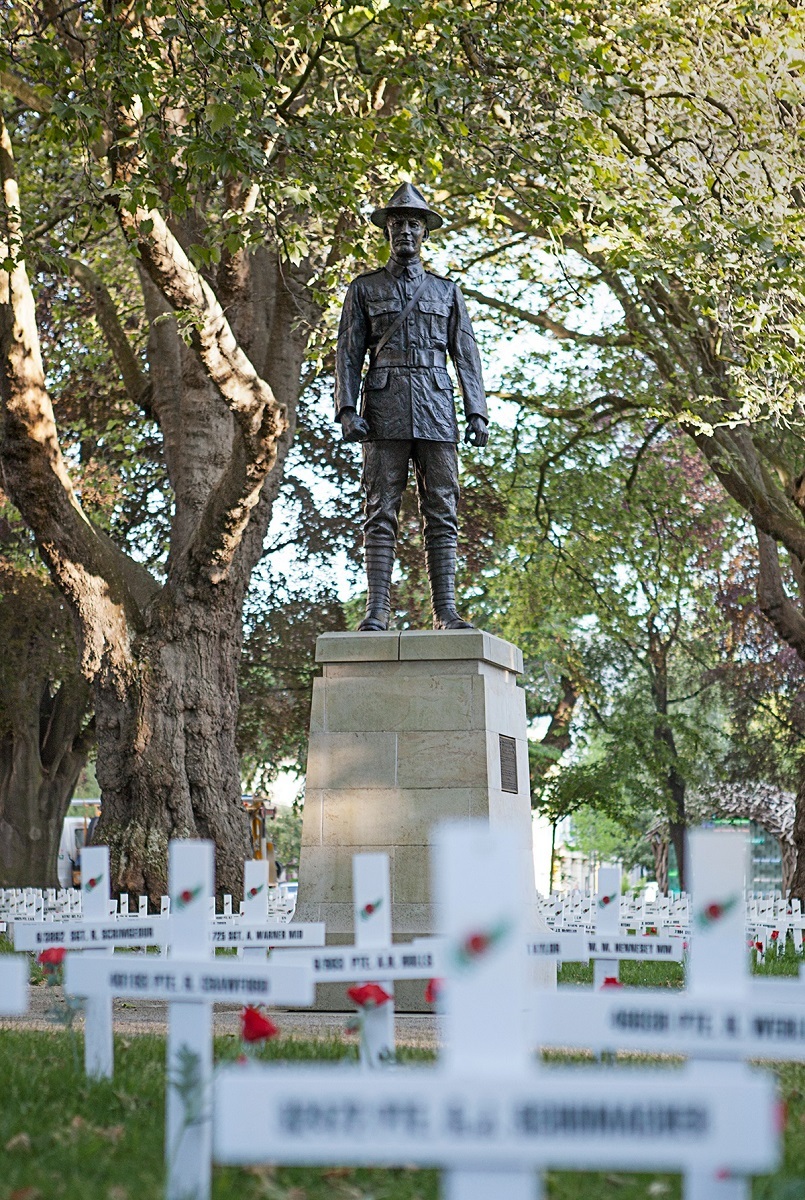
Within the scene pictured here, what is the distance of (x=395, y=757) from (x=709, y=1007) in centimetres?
651

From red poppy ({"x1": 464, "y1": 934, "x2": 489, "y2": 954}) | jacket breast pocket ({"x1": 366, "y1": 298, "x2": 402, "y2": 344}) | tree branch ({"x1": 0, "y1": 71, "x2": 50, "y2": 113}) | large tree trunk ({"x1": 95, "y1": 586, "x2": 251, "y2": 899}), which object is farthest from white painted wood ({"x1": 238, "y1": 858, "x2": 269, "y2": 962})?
tree branch ({"x1": 0, "y1": 71, "x2": 50, "y2": 113})

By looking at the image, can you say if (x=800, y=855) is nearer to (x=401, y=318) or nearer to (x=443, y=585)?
(x=443, y=585)

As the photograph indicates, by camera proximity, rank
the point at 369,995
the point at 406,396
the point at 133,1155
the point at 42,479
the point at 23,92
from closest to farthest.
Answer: the point at 133,1155, the point at 369,995, the point at 406,396, the point at 42,479, the point at 23,92

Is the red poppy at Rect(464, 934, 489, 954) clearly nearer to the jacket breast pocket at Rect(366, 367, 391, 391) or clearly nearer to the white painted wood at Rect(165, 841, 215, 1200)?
the white painted wood at Rect(165, 841, 215, 1200)

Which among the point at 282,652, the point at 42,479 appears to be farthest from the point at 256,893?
the point at 282,652

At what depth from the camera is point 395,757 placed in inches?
386

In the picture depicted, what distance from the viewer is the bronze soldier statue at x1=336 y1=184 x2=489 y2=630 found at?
33.6 ft

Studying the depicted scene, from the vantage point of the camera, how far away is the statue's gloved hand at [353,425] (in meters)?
10.1

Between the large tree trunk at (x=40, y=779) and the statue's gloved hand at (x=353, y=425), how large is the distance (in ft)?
54.6

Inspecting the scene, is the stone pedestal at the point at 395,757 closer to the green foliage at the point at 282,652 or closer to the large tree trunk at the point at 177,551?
the large tree trunk at the point at 177,551

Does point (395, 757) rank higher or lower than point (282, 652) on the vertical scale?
lower

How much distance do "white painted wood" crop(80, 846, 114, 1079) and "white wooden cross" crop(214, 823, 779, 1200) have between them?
8.16 feet

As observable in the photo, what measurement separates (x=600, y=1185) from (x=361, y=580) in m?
21.3

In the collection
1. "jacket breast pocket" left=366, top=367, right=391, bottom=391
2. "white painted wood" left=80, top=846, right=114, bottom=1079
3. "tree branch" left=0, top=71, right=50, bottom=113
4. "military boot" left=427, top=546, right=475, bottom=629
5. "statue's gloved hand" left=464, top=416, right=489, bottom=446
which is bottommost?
"white painted wood" left=80, top=846, right=114, bottom=1079
